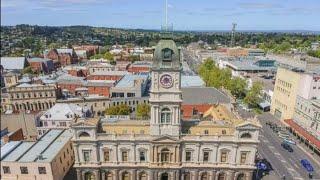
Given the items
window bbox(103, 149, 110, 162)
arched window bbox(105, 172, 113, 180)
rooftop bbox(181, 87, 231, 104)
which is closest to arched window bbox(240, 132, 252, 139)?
window bbox(103, 149, 110, 162)

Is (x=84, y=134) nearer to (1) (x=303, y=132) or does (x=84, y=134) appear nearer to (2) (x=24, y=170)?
(2) (x=24, y=170)

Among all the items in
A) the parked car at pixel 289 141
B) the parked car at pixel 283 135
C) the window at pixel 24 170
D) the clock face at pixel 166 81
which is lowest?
the parked car at pixel 289 141

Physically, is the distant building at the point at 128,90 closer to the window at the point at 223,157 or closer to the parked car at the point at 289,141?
the parked car at the point at 289,141

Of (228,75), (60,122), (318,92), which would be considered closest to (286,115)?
(318,92)

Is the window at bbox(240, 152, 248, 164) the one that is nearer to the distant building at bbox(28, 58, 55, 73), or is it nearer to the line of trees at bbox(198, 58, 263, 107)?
the line of trees at bbox(198, 58, 263, 107)

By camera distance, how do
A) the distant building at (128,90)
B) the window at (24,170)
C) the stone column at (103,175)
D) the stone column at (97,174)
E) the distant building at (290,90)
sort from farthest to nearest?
1. the distant building at (128,90)
2. the distant building at (290,90)
3. the stone column at (103,175)
4. the stone column at (97,174)
5. the window at (24,170)

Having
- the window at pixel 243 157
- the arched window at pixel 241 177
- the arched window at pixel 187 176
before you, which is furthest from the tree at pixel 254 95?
the arched window at pixel 187 176

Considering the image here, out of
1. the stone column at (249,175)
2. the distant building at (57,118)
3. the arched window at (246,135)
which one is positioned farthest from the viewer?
the distant building at (57,118)

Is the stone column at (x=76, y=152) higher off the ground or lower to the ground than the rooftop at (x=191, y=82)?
lower
